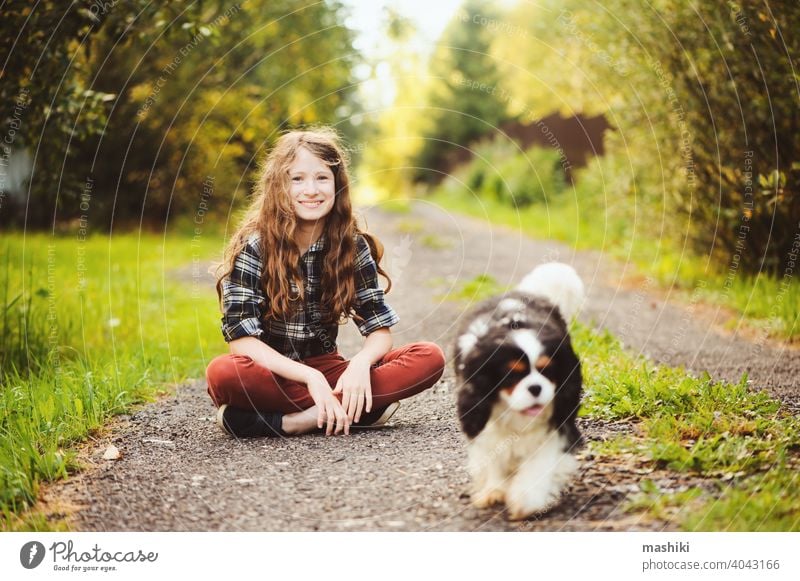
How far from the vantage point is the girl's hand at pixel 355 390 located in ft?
9.18

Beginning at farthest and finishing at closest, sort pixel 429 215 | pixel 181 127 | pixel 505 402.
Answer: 1. pixel 429 215
2. pixel 181 127
3. pixel 505 402

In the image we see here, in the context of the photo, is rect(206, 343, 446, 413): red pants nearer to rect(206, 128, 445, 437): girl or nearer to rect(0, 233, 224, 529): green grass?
rect(206, 128, 445, 437): girl

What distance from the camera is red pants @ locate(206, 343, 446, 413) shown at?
2.80 m

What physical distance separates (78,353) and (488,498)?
2.55m

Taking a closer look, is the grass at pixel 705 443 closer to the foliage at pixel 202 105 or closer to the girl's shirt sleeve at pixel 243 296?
the girl's shirt sleeve at pixel 243 296

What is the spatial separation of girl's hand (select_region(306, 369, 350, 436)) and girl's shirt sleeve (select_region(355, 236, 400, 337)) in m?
0.36

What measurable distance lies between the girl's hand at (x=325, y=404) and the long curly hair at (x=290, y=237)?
1.13ft

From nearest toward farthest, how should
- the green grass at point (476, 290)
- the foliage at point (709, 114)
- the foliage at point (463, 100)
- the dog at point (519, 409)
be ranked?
the dog at point (519, 409) < the foliage at point (709, 114) < the green grass at point (476, 290) < the foliage at point (463, 100)

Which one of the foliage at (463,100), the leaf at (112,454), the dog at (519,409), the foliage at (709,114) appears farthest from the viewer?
the foliage at (463,100)

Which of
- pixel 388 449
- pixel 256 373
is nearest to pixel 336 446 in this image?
pixel 388 449

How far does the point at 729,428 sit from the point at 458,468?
3.25 feet

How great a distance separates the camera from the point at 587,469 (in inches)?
92.4

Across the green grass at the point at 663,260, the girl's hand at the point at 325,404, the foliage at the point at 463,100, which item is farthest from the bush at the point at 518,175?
the girl's hand at the point at 325,404
